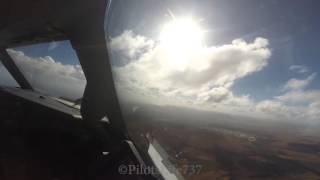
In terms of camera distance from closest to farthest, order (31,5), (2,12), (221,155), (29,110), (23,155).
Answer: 1. (31,5)
2. (2,12)
3. (23,155)
4. (29,110)
5. (221,155)

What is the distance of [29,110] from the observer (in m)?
3.59

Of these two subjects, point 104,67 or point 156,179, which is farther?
point 156,179

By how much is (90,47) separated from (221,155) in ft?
46.7

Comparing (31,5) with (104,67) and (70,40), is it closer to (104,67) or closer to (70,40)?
(70,40)

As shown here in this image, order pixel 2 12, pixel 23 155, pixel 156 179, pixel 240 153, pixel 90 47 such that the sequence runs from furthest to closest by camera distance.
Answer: pixel 240 153, pixel 156 179, pixel 23 155, pixel 90 47, pixel 2 12

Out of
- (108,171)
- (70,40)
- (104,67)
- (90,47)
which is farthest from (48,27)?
(108,171)

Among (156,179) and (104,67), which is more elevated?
(104,67)

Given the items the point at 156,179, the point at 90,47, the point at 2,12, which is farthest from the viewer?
the point at 156,179

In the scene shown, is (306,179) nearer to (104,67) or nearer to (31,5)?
(104,67)

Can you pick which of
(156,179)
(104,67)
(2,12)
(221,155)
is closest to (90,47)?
(104,67)

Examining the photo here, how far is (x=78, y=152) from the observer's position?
119 inches

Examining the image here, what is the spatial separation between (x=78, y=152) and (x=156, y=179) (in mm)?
984

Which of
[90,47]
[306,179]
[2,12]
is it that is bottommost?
[306,179]

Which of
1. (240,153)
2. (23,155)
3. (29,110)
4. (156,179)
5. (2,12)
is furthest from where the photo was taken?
(240,153)
